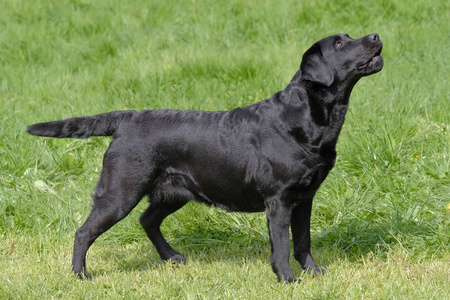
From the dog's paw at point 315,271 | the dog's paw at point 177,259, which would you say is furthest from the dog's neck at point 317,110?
the dog's paw at point 177,259

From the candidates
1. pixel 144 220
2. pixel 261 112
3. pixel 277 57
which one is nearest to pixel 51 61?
pixel 277 57

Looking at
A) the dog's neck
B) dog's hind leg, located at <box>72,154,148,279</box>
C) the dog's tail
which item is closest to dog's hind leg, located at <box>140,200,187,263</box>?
dog's hind leg, located at <box>72,154,148,279</box>

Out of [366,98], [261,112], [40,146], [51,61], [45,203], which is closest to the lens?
[261,112]

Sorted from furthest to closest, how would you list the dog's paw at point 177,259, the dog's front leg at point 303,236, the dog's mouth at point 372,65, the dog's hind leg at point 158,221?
the dog's hind leg at point 158,221 < the dog's paw at point 177,259 < the dog's front leg at point 303,236 < the dog's mouth at point 372,65

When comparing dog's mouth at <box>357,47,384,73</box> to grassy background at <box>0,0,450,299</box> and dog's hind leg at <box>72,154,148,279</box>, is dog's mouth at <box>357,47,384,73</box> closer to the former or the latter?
grassy background at <box>0,0,450,299</box>

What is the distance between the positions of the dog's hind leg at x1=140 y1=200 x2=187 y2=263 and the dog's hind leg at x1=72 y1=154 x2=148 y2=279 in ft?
1.54

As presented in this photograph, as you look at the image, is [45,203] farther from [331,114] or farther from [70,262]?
[331,114]

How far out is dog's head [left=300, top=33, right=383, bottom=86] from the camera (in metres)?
3.57

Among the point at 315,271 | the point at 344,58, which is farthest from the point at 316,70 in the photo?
the point at 315,271

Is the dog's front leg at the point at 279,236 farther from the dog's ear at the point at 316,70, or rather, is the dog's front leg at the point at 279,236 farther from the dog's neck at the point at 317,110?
the dog's ear at the point at 316,70

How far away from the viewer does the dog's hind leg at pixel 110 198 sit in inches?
148

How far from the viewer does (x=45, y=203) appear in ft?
15.7

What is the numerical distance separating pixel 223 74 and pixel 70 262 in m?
3.35

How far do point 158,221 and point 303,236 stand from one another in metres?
1.11
